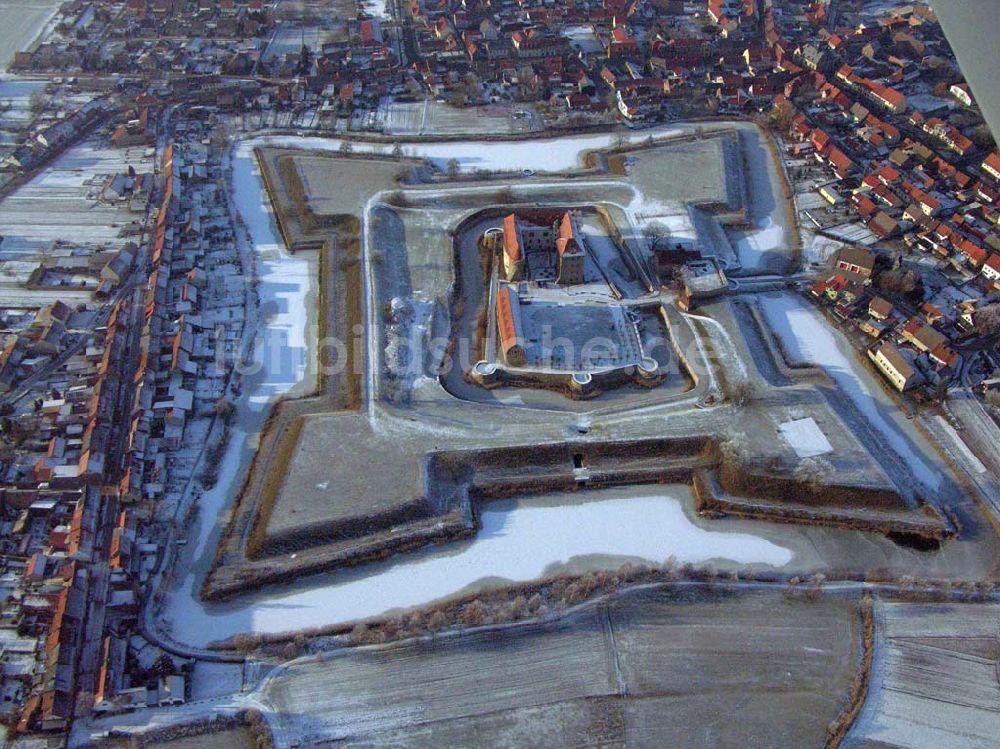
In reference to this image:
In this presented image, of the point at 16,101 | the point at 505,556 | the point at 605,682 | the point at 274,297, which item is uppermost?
the point at 16,101

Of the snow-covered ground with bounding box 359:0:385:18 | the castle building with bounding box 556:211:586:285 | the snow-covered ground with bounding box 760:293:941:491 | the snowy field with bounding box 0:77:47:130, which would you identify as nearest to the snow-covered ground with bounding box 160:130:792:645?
the snow-covered ground with bounding box 760:293:941:491

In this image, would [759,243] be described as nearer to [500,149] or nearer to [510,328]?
[510,328]

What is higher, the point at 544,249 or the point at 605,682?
the point at 544,249

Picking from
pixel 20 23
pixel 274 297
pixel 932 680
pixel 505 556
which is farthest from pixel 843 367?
pixel 20 23

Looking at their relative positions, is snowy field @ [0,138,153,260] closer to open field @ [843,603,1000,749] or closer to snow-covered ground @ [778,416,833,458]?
snow-covered ground @ [778,416,833,458]

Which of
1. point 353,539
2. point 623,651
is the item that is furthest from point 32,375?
point 623,651
